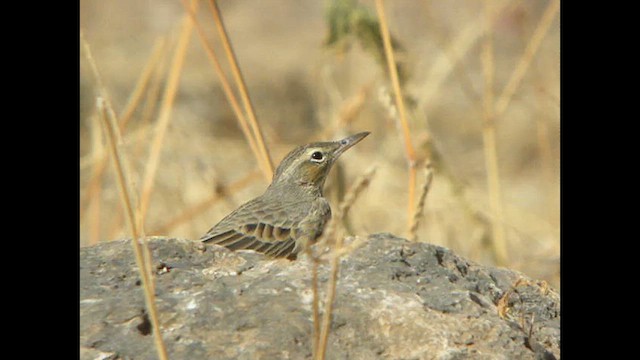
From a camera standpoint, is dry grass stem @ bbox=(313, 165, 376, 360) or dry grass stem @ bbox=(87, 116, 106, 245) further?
dry grass stem @ bbox=(87, 116, 106, 245)

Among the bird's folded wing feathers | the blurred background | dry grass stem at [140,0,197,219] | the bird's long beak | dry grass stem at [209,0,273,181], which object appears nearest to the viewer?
dry grass stem at [209,0,273,181]

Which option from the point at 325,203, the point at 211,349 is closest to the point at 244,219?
the point at 325,203

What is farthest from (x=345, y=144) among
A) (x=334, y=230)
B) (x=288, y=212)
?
(x=334, y=230)

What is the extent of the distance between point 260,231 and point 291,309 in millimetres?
1747

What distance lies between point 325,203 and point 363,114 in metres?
4.90

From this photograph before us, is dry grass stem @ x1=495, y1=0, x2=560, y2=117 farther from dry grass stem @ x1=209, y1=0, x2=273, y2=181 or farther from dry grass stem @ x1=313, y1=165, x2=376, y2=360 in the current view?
dry grass stem @ x1=313, y1=165, x2=376, y2=360

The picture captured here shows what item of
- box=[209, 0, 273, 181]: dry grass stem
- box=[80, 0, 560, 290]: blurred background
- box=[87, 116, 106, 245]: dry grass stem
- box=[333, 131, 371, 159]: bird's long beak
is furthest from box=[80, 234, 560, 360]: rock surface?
box=[87, 116, 106, 245]: dry grass stem

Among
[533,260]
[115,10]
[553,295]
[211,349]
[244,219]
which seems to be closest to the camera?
[211,349]

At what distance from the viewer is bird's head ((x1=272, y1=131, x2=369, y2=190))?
223 inches

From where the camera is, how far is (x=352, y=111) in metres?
5.99

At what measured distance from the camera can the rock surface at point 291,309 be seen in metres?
3.02

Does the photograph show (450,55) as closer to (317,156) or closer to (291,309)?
(317,156)
